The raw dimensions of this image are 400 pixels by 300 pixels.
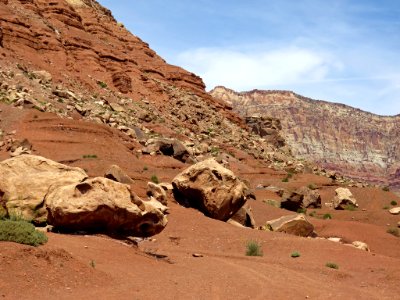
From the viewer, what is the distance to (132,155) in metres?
38.4

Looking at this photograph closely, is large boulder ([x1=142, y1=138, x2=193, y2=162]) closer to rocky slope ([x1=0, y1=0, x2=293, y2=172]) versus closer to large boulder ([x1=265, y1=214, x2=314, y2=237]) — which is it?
rocky slope ([x1=0, y1=0, x2=293, y2=172])

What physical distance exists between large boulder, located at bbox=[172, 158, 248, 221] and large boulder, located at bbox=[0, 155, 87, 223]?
25.1ft

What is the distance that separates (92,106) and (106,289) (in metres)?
39.0

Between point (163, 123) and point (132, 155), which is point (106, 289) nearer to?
point (132, 155)

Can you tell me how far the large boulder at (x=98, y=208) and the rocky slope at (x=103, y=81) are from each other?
87.0 ft

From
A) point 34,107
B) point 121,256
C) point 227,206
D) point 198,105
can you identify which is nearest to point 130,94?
point 198,105

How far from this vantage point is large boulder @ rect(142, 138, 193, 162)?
41781 mm

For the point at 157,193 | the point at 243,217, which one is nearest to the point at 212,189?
the point at 157,193

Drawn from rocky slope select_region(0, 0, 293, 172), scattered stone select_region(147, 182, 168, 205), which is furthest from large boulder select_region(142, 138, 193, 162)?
scattered stone select_region(147, 182, 168, 205)

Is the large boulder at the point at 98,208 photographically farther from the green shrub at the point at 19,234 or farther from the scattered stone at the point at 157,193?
the scattered stone at the point at 157,193

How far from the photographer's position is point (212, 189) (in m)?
24.1

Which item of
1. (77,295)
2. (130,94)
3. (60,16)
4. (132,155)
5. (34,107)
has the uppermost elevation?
(60,16)

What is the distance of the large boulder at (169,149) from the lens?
137 feet

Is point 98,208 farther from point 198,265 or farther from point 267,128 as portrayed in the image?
point 267,128
